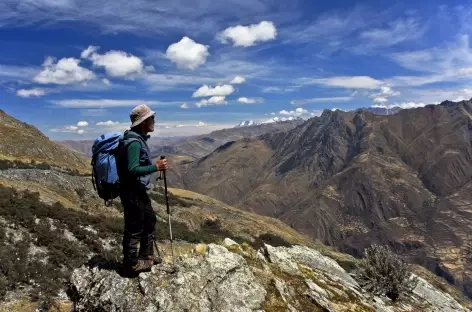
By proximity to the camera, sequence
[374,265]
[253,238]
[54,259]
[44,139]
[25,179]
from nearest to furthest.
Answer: [374,265] → [54,259] → [25,179] → [253,238] → [44,139]

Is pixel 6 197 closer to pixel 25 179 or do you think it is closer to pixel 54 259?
pixel 54 259

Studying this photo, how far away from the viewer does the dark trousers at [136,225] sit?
Answer: 7.93 m

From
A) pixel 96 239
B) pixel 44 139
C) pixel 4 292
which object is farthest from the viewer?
pixel 44 139

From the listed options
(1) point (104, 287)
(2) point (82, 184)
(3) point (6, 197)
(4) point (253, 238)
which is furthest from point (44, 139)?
(1) point (104, 287)

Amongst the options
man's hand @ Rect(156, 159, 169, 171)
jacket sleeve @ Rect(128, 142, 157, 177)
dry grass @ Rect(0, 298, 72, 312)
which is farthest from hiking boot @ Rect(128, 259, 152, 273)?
dry grass @ Rect(0, 298, 72, 312)

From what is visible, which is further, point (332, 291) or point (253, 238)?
point (253, 238)

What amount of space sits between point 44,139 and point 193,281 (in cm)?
9450

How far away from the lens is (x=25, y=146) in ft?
244

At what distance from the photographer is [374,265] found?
38.4 ft

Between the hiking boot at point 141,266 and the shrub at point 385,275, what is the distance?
700 cm

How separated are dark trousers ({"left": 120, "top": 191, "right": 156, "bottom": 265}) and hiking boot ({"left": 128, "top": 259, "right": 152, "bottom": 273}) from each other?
85 millimetres

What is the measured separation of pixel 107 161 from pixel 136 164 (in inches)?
26.1

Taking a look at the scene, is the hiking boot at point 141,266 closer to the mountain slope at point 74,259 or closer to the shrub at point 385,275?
the mountain slope at point 74,259

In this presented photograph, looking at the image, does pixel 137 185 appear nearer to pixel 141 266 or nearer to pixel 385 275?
pixel 141 266
